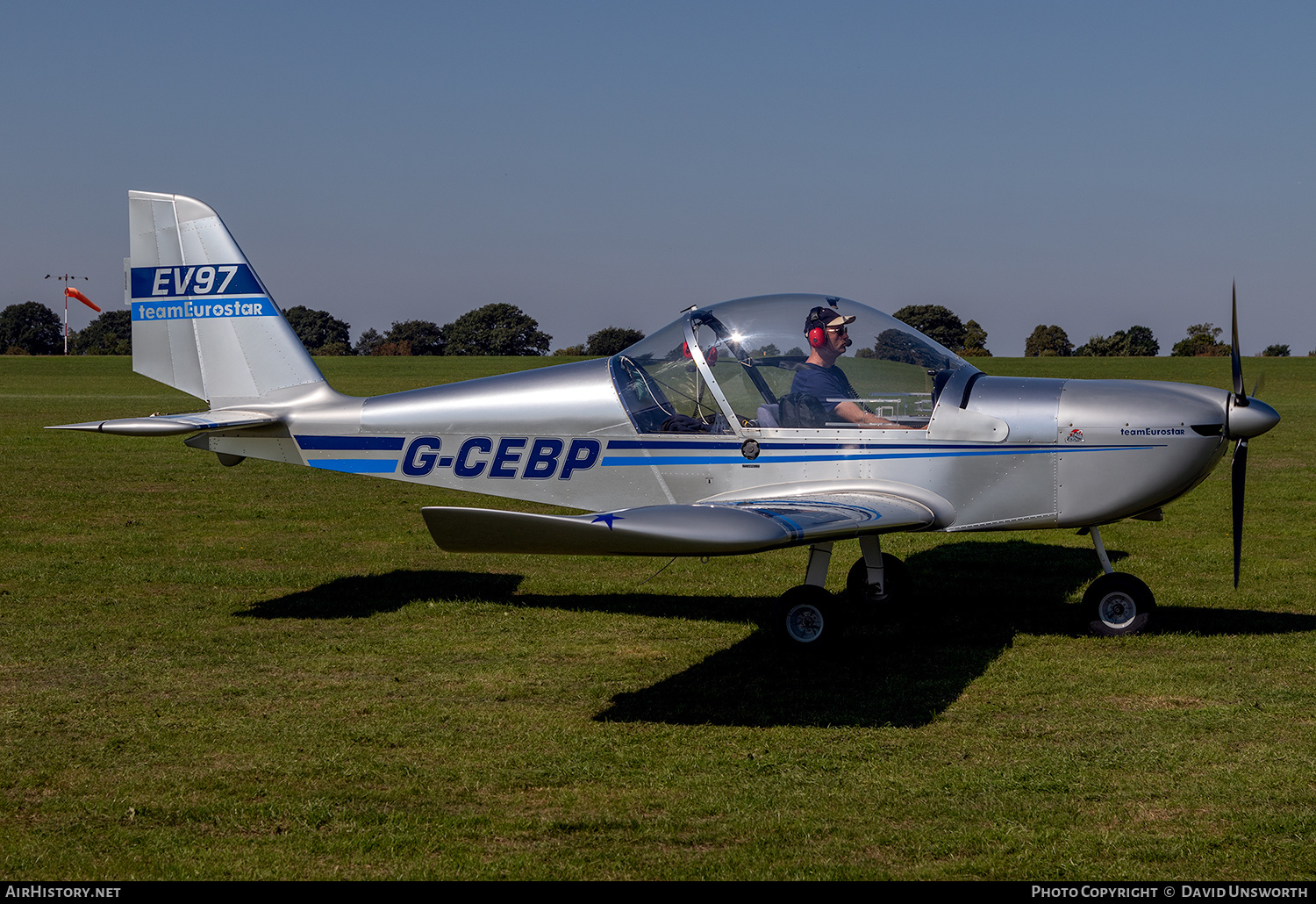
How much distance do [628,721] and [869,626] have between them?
2.67 metres

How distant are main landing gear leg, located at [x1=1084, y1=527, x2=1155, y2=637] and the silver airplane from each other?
12 mm

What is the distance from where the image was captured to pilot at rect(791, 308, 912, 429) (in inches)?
285

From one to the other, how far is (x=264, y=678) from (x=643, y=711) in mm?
2376

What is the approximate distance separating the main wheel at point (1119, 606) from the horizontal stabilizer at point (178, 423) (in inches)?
247

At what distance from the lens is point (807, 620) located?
6859 mm

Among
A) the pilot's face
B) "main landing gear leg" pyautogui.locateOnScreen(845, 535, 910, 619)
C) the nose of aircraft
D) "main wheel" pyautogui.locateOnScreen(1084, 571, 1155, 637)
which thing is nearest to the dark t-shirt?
the pilot's face

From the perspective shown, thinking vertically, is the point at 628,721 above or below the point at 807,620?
below

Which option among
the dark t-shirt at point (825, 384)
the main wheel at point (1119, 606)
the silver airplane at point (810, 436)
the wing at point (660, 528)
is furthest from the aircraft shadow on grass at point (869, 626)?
the dark t-shirt at point (825, 384)

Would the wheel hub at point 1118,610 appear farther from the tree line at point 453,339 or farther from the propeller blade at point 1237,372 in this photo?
the tree line at point 453,339

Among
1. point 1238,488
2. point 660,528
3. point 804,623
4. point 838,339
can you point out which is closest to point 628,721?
point 660,528

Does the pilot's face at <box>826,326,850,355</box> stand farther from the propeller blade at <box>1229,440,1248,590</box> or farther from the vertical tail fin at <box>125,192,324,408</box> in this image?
the vertical tail fin at <box>125,192,324,408</box>

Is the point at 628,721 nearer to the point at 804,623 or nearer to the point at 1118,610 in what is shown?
the point at 804,623

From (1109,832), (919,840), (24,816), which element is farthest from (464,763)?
(1109,832)

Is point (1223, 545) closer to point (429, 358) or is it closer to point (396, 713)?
point (396, 713)
